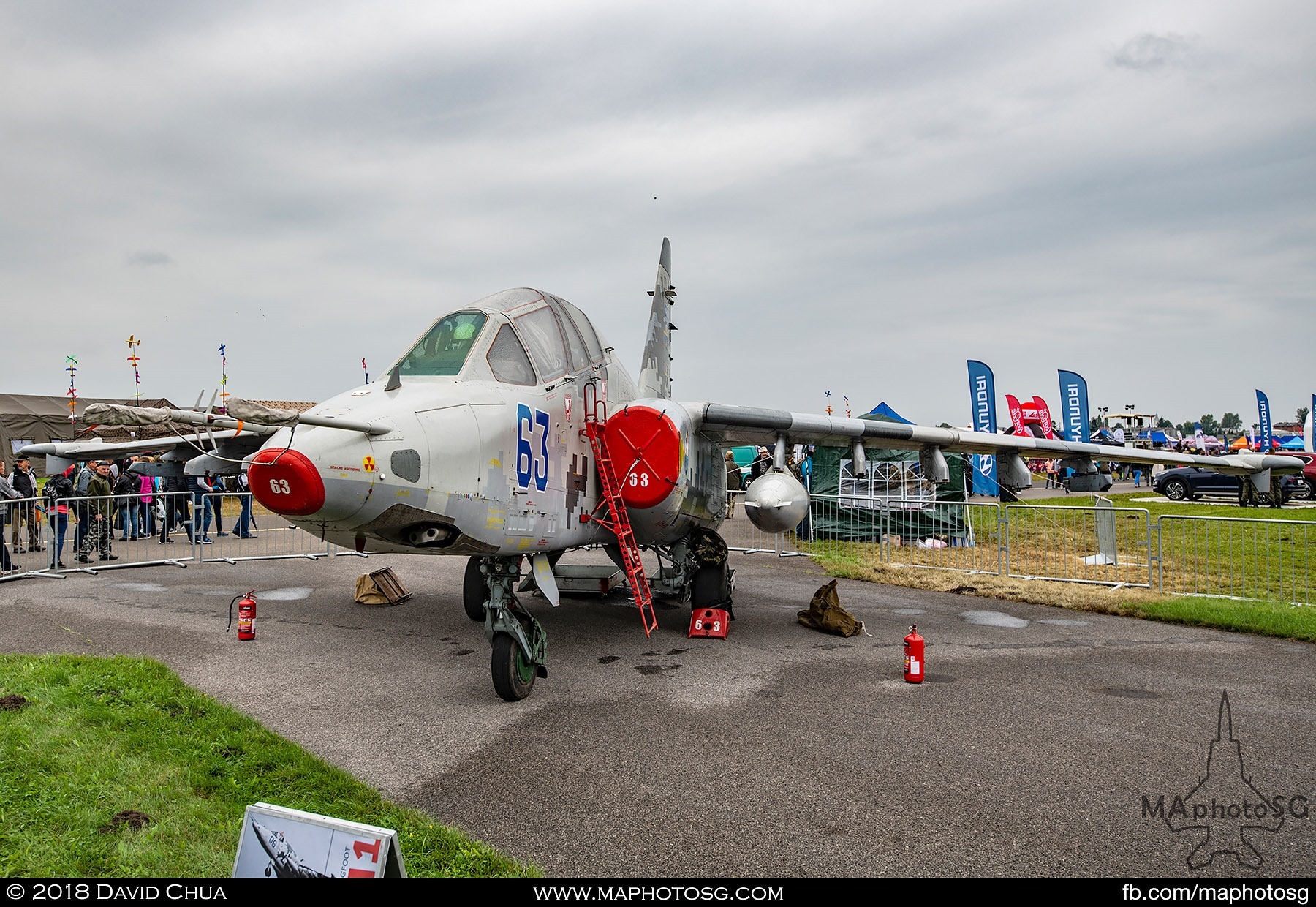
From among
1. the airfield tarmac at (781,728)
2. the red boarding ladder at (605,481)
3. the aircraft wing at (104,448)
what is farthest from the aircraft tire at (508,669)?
the aircraft wing at (104,448)

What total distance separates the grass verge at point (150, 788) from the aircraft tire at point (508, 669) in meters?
1.56

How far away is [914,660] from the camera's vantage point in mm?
6715

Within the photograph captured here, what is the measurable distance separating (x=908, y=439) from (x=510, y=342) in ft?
18.3

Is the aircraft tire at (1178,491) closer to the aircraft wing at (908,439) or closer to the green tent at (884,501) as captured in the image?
the green tent at (884,501)

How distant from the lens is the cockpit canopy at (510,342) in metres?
6.16

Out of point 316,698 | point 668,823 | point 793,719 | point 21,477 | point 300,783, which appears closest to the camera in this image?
point 668,823

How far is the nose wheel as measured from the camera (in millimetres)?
6102

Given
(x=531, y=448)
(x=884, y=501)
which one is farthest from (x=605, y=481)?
(x=884, y=501)

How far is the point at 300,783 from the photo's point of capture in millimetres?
4379

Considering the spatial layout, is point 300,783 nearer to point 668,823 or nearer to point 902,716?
point 668,823

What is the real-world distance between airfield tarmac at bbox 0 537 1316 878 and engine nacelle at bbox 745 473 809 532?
→ 1.33 meters

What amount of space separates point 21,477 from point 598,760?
14406 mm

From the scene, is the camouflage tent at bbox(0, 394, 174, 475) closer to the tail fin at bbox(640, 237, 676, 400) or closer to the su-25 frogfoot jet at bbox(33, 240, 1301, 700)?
the tail fin at bbox(640, 237, 676, 400)
